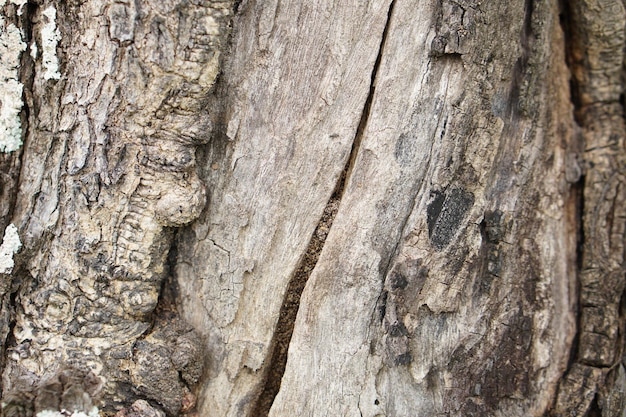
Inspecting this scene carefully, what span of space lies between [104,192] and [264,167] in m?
0.55

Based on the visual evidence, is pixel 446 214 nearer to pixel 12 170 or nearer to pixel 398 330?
pixel 398 330

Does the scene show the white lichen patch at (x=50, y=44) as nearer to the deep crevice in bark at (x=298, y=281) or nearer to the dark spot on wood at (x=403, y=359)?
the deep crevice in bark at (x=298, y=281)

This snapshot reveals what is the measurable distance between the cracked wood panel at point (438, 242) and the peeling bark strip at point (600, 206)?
7.0 inches

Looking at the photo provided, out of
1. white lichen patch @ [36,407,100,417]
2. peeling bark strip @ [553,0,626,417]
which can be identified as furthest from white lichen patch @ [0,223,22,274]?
peeling bark strip @ [553,0,626,417]

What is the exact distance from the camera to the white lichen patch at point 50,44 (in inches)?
68.4

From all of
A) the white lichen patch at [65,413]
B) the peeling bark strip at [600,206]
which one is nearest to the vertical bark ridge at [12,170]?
the white lichen patch at [65,413]

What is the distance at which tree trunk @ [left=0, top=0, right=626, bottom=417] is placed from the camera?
175 cm

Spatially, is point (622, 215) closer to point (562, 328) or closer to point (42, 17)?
point (562, 328)

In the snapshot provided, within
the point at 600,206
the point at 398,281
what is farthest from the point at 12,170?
the point at 600,206

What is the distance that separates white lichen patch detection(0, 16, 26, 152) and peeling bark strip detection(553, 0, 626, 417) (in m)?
2.06

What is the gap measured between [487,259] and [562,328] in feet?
1.46

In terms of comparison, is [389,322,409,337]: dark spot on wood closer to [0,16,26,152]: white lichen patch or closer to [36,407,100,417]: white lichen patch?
[36,407,100,417]: white lichen patch

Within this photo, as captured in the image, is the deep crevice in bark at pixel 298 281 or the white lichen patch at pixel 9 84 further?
the deep crevice in bark at pixel 298 281

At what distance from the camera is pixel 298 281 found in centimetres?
191
